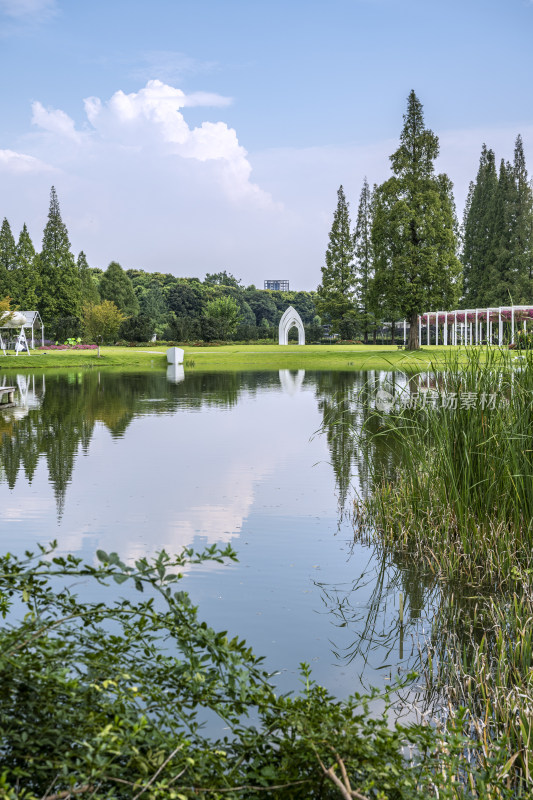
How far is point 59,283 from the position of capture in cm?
5297

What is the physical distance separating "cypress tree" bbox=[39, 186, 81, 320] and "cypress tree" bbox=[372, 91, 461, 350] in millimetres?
Result: 24448

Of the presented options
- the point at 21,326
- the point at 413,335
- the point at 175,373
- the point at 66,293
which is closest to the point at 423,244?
the point at 413,335

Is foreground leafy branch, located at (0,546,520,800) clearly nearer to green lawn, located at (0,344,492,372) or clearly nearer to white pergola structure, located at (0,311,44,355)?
green lawn, located at (0,344,492,372)

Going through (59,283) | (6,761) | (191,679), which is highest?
(59,283)

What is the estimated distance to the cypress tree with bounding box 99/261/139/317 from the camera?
63.3 m

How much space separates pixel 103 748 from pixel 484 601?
10.8ft

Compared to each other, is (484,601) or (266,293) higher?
(266,293)

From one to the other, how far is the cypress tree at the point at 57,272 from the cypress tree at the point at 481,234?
1075 inches

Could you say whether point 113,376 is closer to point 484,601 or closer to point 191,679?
point 484,601

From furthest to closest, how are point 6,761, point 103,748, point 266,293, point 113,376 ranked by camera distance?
point 266,293 → point 113,376 → point 6,761 → point 103,748

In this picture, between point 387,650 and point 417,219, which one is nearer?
point 387,650

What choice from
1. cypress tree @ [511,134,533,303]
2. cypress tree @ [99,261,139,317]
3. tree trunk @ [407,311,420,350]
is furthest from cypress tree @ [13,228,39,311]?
cypress tree @ [511,134,533,303]

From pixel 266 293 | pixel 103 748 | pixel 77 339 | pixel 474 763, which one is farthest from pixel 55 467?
pixel 266 293

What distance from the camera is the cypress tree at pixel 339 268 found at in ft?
172
